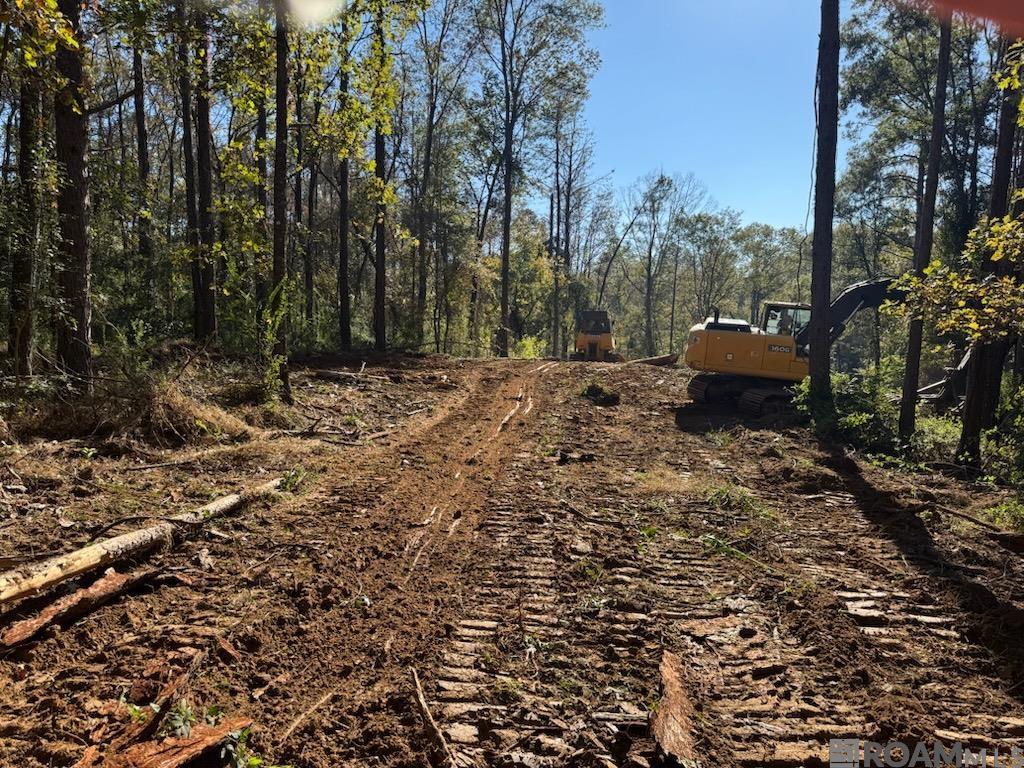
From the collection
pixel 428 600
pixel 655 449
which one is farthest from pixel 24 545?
pixel 655 449

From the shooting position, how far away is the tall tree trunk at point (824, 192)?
12453 millimetres

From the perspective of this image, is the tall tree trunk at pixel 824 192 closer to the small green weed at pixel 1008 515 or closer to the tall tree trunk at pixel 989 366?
the tall tree trunk at pixel 989 366

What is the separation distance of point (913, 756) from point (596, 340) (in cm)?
2661

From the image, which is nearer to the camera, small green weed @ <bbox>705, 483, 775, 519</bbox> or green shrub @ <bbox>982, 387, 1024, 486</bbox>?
small green weed @ <bbox>705, 483, 775, 519</bbox>

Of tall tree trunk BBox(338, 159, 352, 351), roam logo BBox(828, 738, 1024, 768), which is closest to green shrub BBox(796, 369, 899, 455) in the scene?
roam logo BBox(828, 738, 1024, 768)

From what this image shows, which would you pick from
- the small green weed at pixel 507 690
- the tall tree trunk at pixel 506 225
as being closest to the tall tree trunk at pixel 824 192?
the small green weed at pixel 507 690

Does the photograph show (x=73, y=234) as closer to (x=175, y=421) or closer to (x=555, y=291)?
(x=175, y=421)

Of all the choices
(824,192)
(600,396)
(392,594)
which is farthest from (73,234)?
(824,192)

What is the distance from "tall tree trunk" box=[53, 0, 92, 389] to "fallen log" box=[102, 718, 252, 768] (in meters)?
6.03

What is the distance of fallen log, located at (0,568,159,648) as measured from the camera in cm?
310

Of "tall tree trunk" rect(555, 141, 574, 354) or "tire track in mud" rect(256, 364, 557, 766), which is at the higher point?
"tall tree trunk" rect(555, 141, 574, 354)

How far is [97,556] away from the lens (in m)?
3.85

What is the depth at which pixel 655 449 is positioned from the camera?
970 cm

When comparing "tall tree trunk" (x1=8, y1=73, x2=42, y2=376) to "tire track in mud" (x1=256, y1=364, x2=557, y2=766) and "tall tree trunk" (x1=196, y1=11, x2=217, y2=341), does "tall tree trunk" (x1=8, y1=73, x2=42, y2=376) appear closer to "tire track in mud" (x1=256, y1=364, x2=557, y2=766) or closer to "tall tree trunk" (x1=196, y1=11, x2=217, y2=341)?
"tire track in mud" (x1=256, y1=364, x2=557, y2=766)
